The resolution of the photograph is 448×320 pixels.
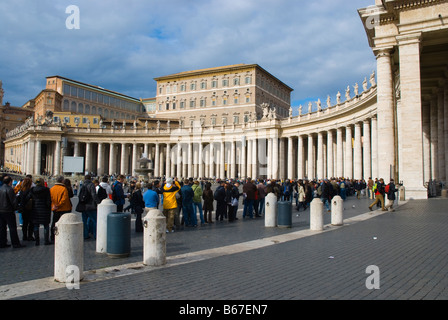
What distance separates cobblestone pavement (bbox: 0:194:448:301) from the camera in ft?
18.5

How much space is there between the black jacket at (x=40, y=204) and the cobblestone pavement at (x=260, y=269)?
2.59ft

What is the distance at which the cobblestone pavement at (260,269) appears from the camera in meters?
5.65

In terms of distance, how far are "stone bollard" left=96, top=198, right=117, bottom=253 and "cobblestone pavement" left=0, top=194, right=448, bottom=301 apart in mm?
306

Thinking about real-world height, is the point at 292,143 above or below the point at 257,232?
above

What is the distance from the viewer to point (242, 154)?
6169cm

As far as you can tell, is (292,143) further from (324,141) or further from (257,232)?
(257,232)

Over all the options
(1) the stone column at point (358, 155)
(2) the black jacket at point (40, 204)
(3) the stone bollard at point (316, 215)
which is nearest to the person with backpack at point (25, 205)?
(2) the black jacket at point (40, 204)

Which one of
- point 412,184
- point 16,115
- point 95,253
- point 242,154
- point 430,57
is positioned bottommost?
point 95,253

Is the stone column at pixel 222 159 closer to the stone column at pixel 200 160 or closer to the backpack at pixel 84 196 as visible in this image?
the stone column at pixel 200 160

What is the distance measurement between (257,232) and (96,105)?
103 m

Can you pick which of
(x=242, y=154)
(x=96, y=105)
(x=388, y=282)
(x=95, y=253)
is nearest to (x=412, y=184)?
(x=388, y=282)

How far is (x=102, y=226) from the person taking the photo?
31.2ft

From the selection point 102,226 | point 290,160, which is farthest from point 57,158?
point 102,226

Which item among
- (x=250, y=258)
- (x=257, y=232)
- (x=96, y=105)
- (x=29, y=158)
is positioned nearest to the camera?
(x=250, y=258)
